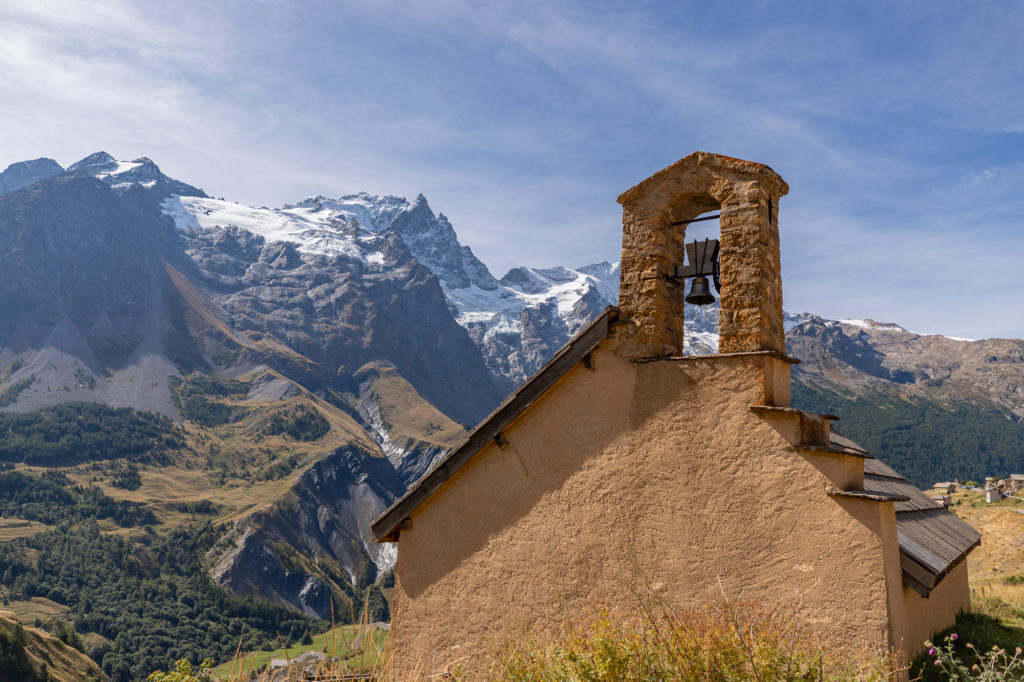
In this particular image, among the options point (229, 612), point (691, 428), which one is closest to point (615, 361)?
point (691, 428)

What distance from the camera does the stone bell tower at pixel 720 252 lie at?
9.58 meters

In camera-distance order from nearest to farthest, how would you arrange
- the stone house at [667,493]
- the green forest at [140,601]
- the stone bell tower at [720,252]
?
the stone house at [667,493], the stone bell tower at [720,252], the green forest at [140,601]

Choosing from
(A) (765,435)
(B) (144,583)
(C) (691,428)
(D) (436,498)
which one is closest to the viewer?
(A) (765,435)

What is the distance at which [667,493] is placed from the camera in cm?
970

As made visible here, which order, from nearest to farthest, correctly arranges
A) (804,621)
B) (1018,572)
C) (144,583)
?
(804,621), (1018,572), (144,583)

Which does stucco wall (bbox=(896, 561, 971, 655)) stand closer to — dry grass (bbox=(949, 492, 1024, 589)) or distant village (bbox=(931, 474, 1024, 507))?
dry grass (bbox=(949, 492, 1024, 589))

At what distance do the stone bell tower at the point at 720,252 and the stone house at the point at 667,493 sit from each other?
3 centimetres

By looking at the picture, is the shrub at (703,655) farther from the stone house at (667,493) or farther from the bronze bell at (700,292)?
the bronze bell at (700,292)

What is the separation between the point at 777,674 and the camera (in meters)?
6.80

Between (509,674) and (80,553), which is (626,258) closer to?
(509,674)

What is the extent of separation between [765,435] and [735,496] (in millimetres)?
839

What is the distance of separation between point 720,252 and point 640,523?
373 centimetres

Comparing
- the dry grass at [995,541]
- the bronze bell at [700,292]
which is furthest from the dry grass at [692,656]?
the dry grass at [995,541]

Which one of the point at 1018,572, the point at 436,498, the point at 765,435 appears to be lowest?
the point at 1018,572
